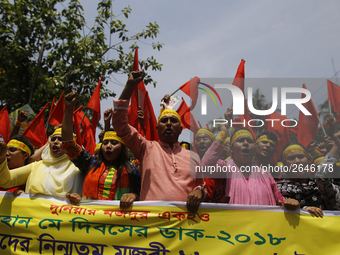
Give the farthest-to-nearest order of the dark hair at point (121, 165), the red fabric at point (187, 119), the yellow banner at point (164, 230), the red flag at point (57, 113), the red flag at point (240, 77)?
1. the red fabric at point (187, 119)
2. the red flag at point (57, 113)
3. the red flag at point (240, 77)
4. the dark hair at point (121, 165)
5. the yellow banner at point (164, 230)

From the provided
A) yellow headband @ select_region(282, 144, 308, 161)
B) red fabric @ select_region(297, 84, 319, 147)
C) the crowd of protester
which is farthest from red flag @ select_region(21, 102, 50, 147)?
red fabric @ select_region(297, 84, 319, 147)

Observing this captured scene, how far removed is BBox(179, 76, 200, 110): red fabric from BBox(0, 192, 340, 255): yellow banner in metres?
2.63

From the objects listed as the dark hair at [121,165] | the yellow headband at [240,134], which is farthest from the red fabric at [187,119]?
the dark hair at [121,165]

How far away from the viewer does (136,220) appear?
2.45 meters

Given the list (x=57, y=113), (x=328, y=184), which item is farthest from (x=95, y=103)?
(x=328, y=184)

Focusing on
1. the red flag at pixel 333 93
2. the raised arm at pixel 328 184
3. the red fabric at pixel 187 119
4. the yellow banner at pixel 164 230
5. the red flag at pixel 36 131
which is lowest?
the yellow banner at pixel 164 230

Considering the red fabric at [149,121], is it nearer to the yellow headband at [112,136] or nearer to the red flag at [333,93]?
the yellow headband at [112,136]

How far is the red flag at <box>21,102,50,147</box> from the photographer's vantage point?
465 cm

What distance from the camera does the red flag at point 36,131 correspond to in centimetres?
465

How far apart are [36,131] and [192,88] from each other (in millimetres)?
2661

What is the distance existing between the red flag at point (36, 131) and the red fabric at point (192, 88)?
2.36 meters

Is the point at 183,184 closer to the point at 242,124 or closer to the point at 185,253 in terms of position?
the point at 185,253

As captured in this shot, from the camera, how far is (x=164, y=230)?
2.42 metres

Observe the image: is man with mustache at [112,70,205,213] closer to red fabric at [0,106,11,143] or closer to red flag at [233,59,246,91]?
red flag at [233,59,246,91]
